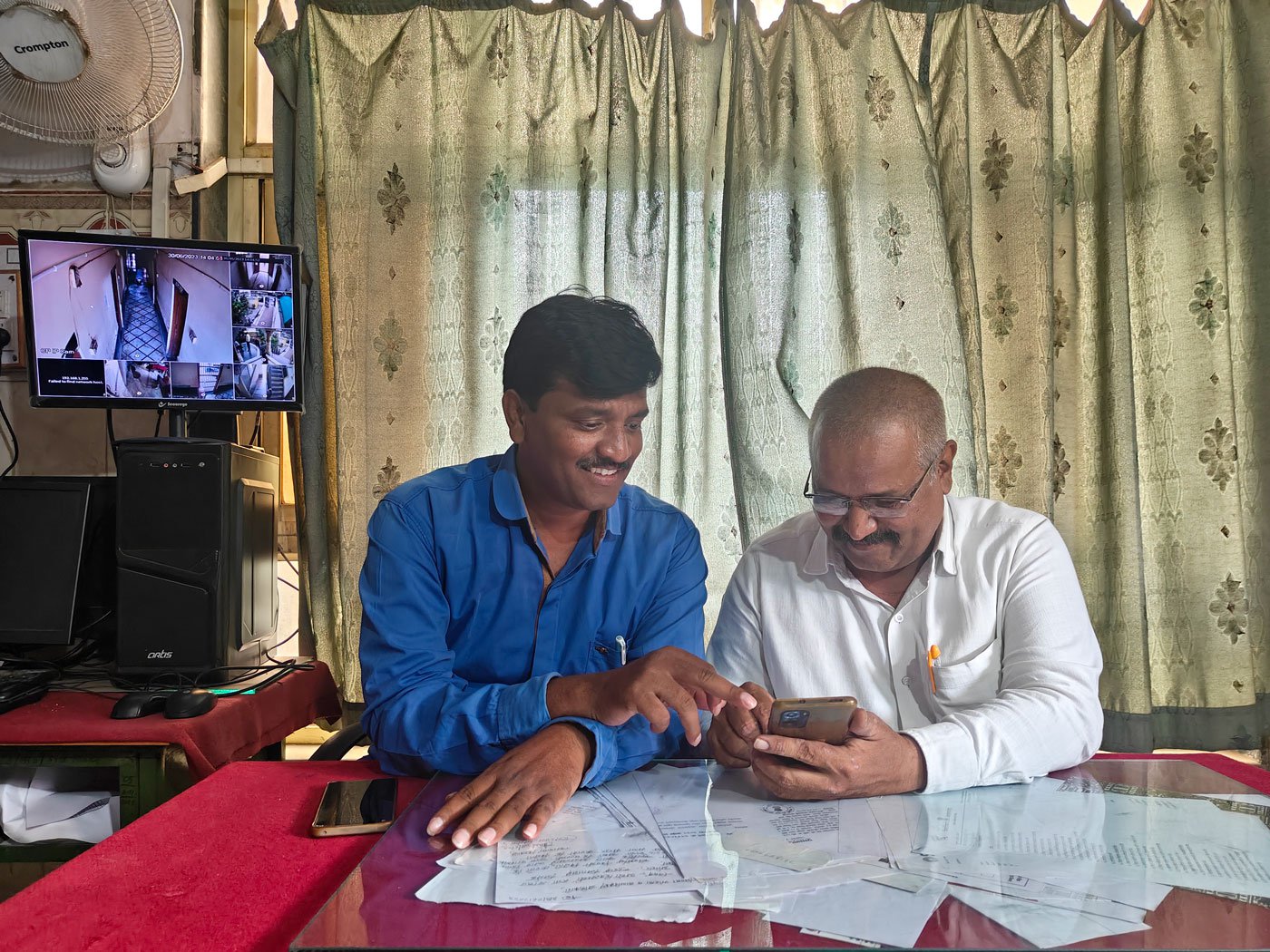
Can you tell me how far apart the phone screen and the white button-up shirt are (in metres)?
0.71

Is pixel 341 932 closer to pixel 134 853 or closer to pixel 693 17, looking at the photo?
pixel 134 853

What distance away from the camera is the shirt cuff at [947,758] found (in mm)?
1009

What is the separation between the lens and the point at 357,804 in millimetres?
937

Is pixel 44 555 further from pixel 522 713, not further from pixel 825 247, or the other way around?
pixel 825 247

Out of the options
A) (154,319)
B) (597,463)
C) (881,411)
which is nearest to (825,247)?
(881,411)

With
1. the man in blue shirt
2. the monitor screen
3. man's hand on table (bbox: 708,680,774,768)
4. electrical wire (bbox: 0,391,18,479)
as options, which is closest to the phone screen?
the man in blue shirt

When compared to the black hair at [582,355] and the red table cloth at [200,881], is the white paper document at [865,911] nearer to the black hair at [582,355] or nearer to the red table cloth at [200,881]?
the red table cloth at [200,881]

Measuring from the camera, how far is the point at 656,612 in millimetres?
1392

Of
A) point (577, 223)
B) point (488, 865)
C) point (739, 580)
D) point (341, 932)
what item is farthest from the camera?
point (577, 223)

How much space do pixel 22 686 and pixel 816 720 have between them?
4.66 feet

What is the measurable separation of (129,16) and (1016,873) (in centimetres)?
244

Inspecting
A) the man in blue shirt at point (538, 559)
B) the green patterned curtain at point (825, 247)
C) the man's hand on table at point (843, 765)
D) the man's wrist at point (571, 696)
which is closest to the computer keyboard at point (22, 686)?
the green patterned curtain at point (825, 247)

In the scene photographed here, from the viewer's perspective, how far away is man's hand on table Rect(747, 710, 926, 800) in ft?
3.13

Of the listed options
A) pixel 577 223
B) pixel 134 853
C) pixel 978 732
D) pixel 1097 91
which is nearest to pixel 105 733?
pixel 134 853
